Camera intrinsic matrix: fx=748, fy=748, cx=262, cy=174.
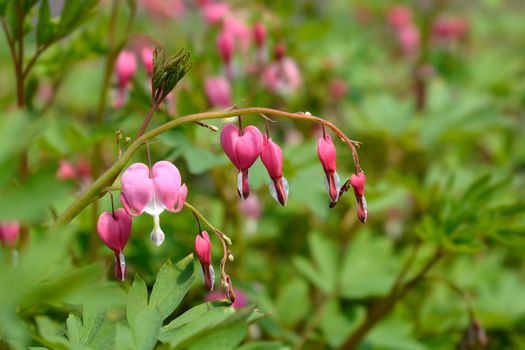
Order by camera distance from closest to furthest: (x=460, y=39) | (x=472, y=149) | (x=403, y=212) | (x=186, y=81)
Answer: (x=186, y=81), (x=403, y=212), (x=472, y=149), (x=460, y=39)

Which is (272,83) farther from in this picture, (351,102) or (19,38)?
(19,38)

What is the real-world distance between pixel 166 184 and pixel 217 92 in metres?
1.09

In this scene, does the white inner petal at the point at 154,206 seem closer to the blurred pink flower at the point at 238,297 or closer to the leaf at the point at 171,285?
→ the leaf at the point at 171,285

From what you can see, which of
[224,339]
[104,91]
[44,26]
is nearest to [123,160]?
[224,339]

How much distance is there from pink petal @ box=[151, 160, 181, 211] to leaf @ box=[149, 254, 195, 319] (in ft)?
0.29

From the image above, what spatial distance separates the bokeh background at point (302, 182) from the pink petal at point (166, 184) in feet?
0.45

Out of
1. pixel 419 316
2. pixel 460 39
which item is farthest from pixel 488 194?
pixel 460 39

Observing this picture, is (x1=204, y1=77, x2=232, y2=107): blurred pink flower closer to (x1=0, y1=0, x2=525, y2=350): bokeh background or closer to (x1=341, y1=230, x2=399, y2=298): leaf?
(x1=0, y1=0, x2=525, y2=350): bokeh background

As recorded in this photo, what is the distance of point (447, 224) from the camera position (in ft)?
5.13

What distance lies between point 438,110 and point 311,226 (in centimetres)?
62

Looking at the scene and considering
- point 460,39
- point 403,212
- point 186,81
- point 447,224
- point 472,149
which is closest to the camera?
point 447,224

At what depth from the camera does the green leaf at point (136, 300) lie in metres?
1.03

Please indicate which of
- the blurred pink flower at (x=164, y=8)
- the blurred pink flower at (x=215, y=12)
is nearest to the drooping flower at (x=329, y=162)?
the blurred pink flower at (x=215, y=12)

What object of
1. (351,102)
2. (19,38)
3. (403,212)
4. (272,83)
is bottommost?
(403,212)
